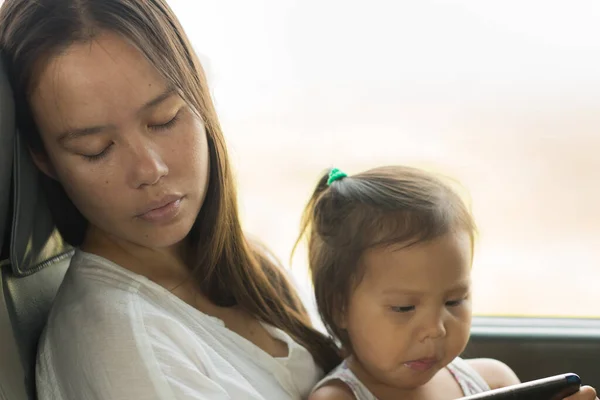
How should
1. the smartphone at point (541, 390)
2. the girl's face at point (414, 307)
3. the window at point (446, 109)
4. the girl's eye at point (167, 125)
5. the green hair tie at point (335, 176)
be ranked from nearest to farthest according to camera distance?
the smartphone at point (541, 390) → the girl's eye at point (167, 125) → the girl's face at point (414, 307) → the green hair tie at point (335, 176) → the window at point (446, 109)

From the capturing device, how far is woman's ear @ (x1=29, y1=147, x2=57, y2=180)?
1065mm

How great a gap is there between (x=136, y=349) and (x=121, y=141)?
263 millimetres

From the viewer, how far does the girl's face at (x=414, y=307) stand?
1166mm

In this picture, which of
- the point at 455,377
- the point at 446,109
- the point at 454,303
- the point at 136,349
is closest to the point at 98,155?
the point at 136,349

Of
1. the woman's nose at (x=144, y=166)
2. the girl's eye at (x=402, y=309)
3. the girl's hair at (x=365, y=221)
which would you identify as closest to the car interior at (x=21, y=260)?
the woman's nose at (x=144, y=166)

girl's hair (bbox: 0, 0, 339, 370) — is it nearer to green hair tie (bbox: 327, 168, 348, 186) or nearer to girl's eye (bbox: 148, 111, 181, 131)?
girl's eye (bbox: 148, 111, 181, 131)

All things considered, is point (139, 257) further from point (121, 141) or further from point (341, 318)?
point (341, 318)

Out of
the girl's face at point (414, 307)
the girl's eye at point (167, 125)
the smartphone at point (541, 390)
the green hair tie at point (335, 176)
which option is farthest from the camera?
the green hair tie at point (335, 176)

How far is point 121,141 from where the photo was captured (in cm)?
102

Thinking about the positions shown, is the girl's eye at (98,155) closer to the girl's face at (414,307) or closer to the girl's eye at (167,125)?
the girl's eye at (167,125)

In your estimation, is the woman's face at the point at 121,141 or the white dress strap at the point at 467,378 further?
the white dress strap at the point at 467,378

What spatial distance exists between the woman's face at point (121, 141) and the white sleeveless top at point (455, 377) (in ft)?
1.12

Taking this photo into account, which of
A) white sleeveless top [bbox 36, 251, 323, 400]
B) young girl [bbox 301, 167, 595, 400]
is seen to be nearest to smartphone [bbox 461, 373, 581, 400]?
young girl [bbox 301, 167, 595, 400]

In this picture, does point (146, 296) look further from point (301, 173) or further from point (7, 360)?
point (301, 173)
